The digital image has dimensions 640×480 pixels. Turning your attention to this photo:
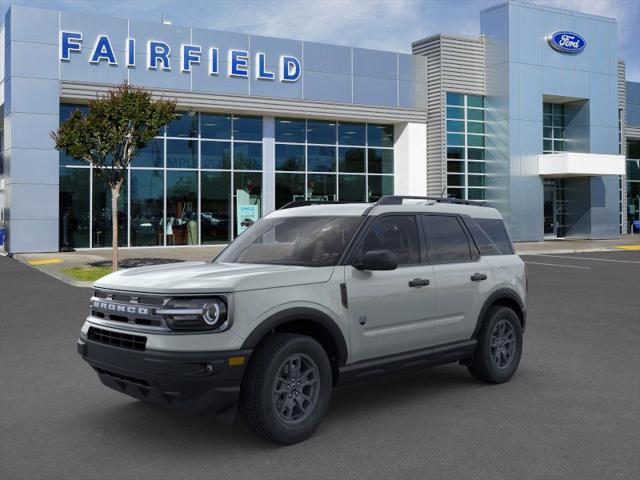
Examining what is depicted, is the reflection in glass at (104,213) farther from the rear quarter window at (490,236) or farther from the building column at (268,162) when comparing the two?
the rear quarter window at (490,236)

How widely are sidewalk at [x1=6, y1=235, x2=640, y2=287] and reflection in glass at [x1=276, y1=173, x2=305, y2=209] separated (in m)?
3.62

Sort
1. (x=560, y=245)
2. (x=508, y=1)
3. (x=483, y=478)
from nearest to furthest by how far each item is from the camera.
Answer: (x=483, y=478) → (x=560, y=245) → (x=508, y=1)

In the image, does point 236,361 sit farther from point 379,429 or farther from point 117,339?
point 379,429

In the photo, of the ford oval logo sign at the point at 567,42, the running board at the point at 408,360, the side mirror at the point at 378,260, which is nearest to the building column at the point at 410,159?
the ford oval logo sign at the point at 567,42

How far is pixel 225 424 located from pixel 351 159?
1060 inches

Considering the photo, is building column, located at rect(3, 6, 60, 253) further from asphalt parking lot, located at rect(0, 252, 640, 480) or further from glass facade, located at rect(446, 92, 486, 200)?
asphalt parking lot, located at rect(0, 252, 640, 480)

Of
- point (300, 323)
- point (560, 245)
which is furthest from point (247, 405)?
point (560, 245)

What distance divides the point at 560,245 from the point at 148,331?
90.6 ft

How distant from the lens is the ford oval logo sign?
3284 centimetres

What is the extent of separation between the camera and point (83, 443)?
16.4 ft

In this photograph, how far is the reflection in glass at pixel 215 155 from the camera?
28.5 m

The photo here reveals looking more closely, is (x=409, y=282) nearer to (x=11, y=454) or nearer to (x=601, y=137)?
(x=11, y=454)

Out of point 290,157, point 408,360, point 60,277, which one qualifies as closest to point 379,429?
point 408,360

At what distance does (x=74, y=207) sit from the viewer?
86.3 feet
